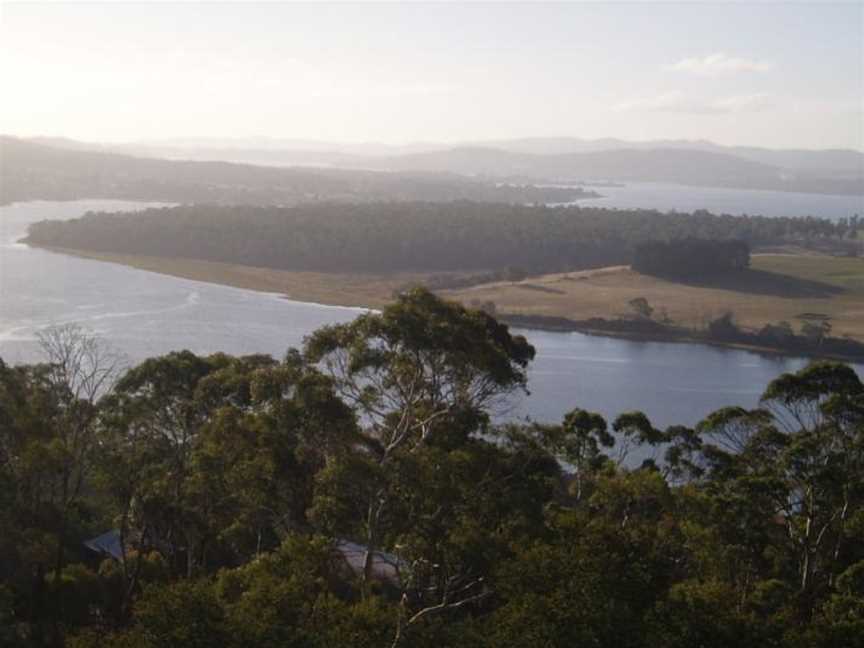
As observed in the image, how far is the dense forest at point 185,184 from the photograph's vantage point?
68562 mm

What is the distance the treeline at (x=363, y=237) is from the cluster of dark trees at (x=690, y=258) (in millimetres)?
4504

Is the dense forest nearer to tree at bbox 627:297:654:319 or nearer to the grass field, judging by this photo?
the grass field

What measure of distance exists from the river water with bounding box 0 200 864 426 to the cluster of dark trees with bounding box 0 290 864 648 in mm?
11453

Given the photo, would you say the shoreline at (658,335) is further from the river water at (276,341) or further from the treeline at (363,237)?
the treeline at (363,237)

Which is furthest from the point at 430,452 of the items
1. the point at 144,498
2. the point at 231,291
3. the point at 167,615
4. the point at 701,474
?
the point at 231,291

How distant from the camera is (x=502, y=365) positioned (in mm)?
7102

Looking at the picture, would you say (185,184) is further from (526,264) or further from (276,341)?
(276,341)

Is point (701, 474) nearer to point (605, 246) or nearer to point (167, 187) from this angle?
point (605, 246)

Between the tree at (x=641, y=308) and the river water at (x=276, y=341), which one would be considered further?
the tree at (x=641, y=308)

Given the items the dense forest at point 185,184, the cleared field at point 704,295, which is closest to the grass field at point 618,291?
the cleared field at point 704,295

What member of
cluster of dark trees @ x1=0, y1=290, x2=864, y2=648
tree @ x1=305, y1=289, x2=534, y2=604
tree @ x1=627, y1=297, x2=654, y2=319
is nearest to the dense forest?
tree @ x1=627, y1=297, x2=654, y2=319

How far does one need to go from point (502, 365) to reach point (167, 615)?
3.18 meters

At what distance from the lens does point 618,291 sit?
3647 centimetres

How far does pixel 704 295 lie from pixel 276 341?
17.3 metres
